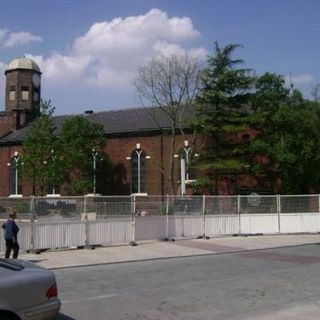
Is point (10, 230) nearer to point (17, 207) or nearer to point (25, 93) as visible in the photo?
point (17, 207)

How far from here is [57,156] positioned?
191 feet

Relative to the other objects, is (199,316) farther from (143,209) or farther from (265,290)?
(143,209)

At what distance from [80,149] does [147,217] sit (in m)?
31.0

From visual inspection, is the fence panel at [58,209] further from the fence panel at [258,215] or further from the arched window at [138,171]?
the arched window at [138,171]

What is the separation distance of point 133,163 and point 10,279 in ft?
174

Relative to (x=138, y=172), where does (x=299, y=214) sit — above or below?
below

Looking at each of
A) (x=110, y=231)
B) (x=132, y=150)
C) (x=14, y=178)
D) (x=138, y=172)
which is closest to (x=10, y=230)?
(x=110, y=231)

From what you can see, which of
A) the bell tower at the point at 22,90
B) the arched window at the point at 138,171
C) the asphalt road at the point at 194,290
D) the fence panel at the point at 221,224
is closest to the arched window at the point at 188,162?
the arched window at the point at 138,171

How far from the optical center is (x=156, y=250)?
80.6 feet

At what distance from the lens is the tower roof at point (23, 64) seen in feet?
255

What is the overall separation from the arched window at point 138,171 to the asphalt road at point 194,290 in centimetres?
3800

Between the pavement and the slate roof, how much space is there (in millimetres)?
27401

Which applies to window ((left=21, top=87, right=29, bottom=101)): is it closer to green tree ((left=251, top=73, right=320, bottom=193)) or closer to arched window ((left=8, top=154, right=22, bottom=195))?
arched window ((left=8, top=154, right=22, bottom=195))

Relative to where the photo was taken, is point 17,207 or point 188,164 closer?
point 17,207
